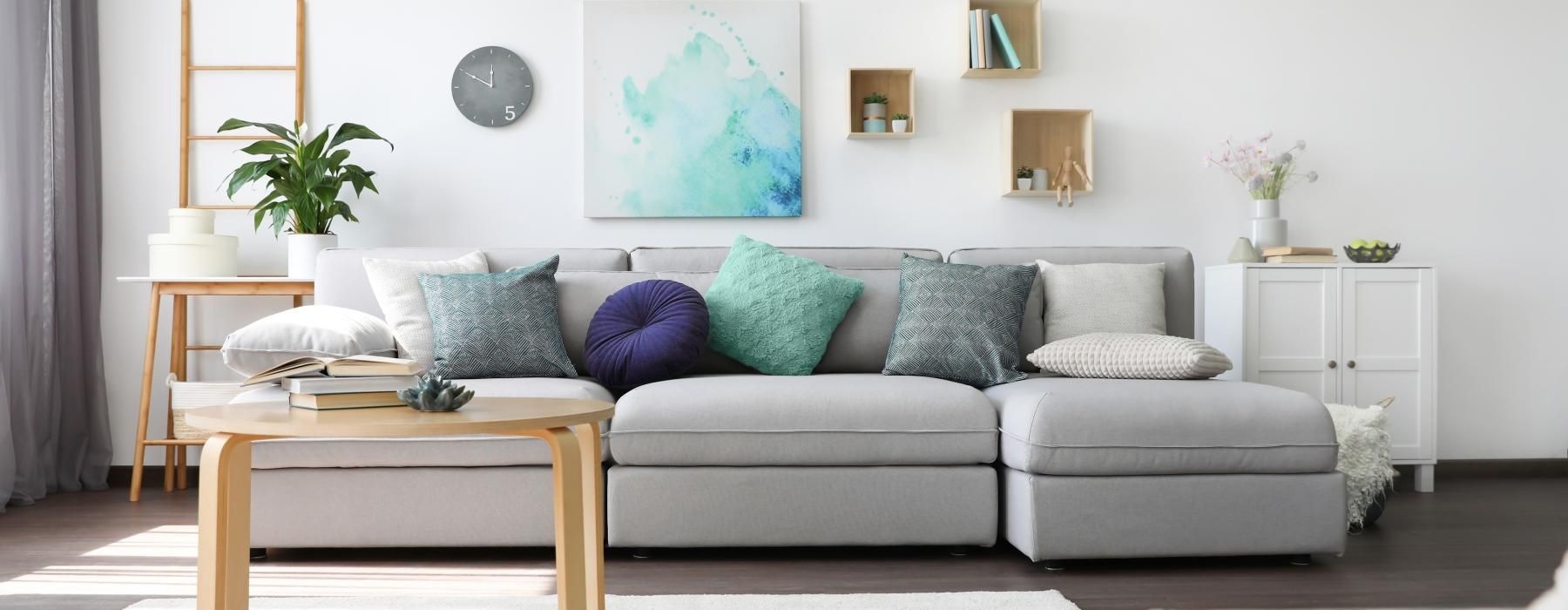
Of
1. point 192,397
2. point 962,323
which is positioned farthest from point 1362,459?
point 192,397

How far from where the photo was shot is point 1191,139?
397cm

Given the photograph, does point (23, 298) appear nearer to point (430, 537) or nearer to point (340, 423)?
point (430, 537)

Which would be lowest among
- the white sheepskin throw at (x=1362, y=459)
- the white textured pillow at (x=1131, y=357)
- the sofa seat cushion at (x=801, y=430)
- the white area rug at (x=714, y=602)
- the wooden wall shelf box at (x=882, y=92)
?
the white area rug at (x=714, y=602)

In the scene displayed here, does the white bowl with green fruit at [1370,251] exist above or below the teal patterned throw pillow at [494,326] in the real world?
above

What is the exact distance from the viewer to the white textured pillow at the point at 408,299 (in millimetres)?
2980

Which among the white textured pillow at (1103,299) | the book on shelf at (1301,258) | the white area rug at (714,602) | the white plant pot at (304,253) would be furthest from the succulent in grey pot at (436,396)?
the book on shelf at (1301,258)

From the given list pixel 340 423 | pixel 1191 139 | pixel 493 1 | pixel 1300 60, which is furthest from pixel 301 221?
pixel 1300 60

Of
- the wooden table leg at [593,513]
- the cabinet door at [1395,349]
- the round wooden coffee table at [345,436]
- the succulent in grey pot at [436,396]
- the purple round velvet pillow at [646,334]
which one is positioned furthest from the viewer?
the cabinet door at [1395,349]

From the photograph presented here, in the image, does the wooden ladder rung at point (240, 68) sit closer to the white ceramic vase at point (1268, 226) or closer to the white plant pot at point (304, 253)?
the white plant pot at point (304, 253)

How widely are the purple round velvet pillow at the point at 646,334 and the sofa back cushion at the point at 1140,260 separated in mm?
Answer: 918

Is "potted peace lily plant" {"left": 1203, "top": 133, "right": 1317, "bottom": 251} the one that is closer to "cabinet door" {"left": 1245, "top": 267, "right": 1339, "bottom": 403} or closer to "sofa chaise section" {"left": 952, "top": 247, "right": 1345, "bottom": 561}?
"cabinet door" {"left": 1245, "top": 267, "right": 1339, "bottom": 403}

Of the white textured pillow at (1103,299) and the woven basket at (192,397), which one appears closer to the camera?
the white textured pillow at (1103,299)

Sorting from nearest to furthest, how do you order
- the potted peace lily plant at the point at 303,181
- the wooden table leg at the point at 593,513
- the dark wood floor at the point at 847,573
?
the wooden table leg at the point at 593,513 < the dark wood floor at the point at 847,573 < the potted peace lily plant at the point at 303,181

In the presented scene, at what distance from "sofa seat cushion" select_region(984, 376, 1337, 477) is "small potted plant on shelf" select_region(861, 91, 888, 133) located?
1613 mm
